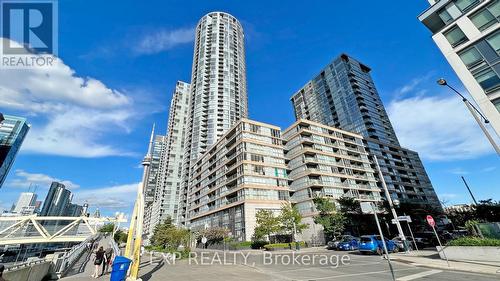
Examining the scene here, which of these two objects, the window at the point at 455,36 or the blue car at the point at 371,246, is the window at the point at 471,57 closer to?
the window at the point at 455,36

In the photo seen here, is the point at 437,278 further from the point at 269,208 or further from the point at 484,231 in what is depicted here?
the point at 269,208

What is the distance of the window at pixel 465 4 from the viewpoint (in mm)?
20328

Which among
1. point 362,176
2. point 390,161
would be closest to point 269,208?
point 362,176

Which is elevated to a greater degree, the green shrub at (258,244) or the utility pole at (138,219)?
the utility pole at (138,219)

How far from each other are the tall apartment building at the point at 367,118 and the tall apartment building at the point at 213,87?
37.8m

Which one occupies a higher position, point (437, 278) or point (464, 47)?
point (464, 47)

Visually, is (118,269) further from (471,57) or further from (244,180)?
(244,180)

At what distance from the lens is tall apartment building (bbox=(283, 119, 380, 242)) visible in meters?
48.6

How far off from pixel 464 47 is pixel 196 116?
8269cm

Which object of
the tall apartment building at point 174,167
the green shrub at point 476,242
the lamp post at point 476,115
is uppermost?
the tall apartment building at point 174,167

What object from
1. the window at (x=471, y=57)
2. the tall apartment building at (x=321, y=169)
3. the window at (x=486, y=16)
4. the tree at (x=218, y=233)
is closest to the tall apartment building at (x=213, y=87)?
the tree at (x=218, y=233)

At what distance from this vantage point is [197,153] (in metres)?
84.6

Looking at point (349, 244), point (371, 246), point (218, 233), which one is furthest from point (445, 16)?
point (218, 233)

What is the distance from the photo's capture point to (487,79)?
18844mm
